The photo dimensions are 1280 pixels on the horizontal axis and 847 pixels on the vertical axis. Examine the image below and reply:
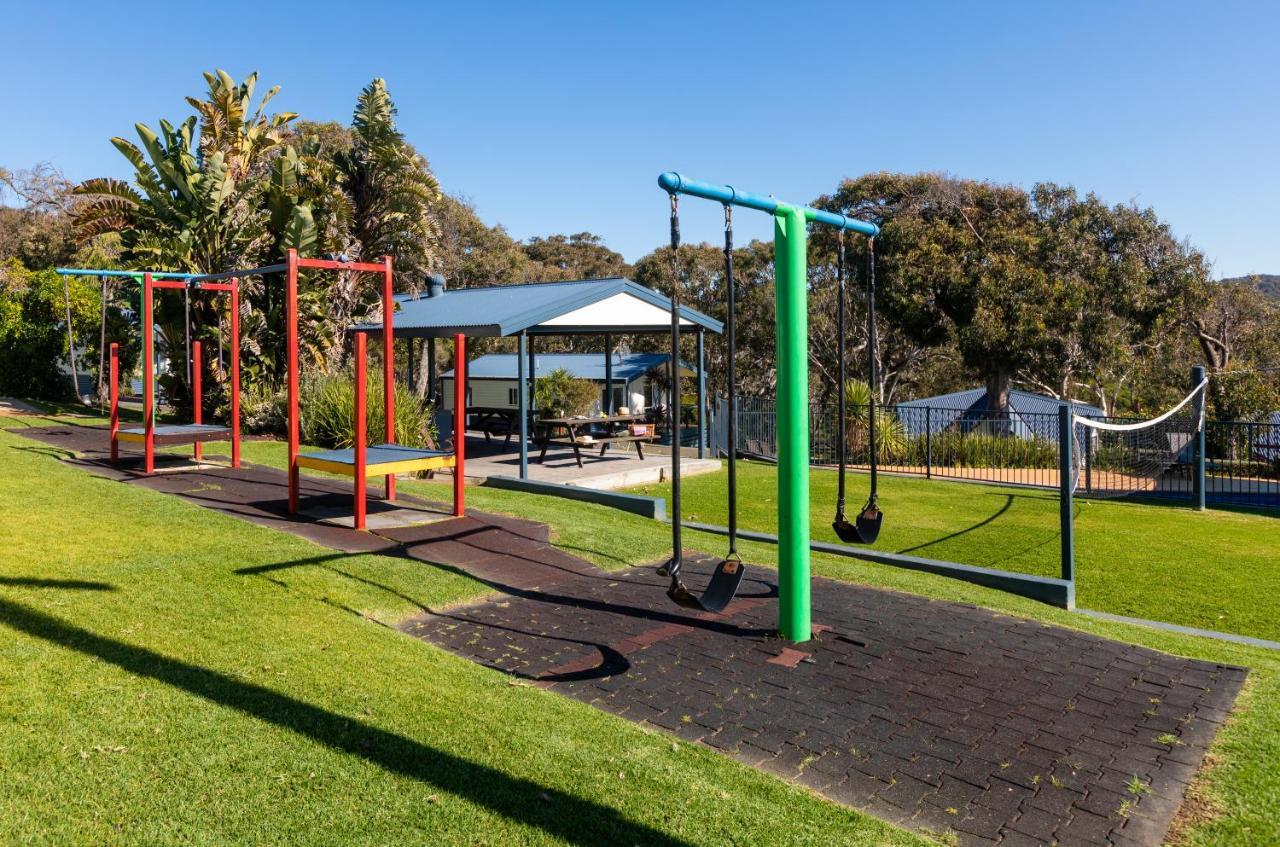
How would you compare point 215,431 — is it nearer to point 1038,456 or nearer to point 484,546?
point 484,546

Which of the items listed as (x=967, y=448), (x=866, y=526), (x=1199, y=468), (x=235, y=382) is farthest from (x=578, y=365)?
(x=866, y=526)

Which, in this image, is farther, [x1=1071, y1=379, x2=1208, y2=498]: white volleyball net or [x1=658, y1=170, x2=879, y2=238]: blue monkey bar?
[x1=1071, y1=379, x2=1208, y2=498]: white volleyball net

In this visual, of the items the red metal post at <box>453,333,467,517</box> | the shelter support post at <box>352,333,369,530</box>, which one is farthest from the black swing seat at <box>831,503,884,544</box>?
the shelter support post at <box>352,333,369,530</box>

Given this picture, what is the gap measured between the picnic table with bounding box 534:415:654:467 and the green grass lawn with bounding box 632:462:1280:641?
161 centimetres

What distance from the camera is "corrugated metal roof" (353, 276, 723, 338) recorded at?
14969 millimetres

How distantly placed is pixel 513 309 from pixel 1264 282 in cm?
9358

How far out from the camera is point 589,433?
1852cm

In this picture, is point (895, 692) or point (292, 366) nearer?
point (895, 692)

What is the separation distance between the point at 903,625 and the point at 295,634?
404cm

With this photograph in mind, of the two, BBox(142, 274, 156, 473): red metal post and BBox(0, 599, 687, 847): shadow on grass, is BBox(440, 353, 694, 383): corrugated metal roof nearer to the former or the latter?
BBox(142, 274, 156, 473): red metal post

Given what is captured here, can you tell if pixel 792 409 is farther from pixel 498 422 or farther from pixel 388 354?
pixel 498 422

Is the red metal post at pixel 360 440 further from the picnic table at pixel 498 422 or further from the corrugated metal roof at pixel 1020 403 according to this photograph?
the corrugated metal roof at pixel 1020 403

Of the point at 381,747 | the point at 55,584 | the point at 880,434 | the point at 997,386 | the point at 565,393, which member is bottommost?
the point at 381,747

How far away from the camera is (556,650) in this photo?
5.59 meters
